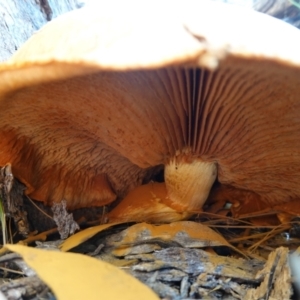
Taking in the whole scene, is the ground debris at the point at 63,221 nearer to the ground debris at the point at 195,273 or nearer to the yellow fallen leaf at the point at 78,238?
the yellow fallen leaf at the point at 78,238

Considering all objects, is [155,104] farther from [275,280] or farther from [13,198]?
[13,198]

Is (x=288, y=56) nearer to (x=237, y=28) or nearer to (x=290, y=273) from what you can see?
(x=237, y=28)

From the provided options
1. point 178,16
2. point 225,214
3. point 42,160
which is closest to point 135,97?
point 178,16

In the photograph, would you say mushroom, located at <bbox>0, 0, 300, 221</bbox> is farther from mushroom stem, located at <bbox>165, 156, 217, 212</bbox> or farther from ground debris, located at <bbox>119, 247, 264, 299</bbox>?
ground debris, located at <bbox>119, 247, 264, 299</bbox>

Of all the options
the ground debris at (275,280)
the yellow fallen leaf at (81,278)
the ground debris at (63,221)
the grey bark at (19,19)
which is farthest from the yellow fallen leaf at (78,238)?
the grey bark at (19,19)

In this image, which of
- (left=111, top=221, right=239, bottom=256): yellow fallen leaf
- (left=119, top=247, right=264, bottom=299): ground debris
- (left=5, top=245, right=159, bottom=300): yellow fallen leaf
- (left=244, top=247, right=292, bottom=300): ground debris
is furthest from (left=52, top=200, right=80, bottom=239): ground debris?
(left=244, top=247, right=292, bottom=300): ground debris
